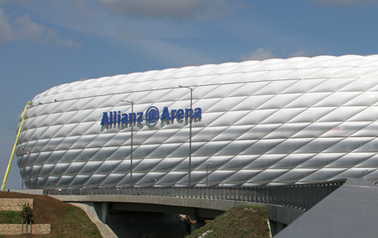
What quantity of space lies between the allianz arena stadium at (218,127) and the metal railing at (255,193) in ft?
9.75

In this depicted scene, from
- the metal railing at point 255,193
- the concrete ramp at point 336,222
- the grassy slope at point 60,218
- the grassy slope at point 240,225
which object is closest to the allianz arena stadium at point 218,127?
the metal railing at point 255,193

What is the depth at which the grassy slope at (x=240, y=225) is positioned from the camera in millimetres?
22786

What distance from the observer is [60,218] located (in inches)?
1711

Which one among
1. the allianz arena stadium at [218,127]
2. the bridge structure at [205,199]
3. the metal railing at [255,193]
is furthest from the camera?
the allianz arena stadium at [218,127]

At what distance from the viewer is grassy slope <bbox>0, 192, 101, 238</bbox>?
41.6 meters

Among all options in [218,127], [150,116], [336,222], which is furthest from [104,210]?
[336,222]

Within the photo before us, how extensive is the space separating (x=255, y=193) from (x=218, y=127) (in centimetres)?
1804

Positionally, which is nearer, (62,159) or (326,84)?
(326,84)

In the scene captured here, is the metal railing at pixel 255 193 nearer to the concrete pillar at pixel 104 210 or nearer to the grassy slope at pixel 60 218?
the concrete pillar at pixel 104 210

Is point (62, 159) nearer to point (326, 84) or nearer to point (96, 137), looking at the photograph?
point (96, 137)

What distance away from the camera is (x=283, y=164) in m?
44.5

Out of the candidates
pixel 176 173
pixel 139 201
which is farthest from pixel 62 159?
pixel 139 201

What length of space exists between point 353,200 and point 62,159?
166 feet

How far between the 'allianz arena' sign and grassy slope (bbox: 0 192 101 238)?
1082 centimetres
